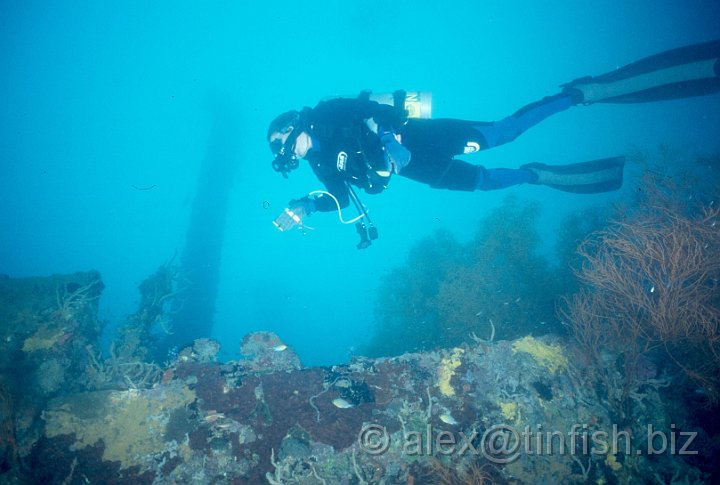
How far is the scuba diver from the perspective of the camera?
4762 mm

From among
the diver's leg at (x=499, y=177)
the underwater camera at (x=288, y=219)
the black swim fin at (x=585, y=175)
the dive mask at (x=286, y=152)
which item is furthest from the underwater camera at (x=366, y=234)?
the black swim fin at (x=585, y=175)

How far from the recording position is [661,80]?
5.75m

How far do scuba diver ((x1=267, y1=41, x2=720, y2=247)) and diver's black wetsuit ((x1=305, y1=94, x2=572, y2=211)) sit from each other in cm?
1

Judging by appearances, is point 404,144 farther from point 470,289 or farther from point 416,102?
point 470,289

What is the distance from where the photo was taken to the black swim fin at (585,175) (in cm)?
639

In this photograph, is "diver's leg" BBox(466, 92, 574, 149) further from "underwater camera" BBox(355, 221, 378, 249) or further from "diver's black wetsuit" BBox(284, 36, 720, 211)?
"underwater camera" BBox(355, 221, 378, 249)

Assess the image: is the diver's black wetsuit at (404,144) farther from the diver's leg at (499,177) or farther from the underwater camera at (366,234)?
the underwater camera at (366,234)

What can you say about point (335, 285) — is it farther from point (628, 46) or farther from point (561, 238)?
point (628, 46)

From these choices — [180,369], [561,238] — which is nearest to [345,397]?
[180,369]

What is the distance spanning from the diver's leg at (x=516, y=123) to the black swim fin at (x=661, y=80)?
37 cm

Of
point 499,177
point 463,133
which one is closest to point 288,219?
point 463,133

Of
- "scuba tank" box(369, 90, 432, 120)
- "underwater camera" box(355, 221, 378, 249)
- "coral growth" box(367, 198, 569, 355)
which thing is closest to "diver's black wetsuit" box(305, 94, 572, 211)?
"scuba tank" box(369, 90, 432, 120)

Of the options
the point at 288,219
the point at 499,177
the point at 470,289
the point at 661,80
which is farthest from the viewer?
the point at 470,289

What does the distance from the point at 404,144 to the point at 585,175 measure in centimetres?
390
